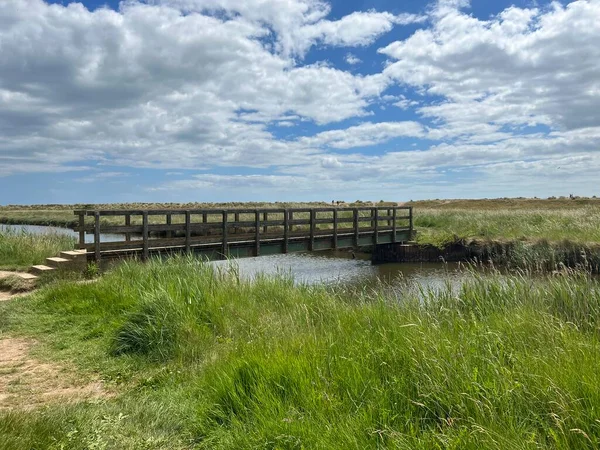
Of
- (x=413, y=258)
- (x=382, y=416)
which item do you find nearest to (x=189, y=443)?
(x=382, y=416)

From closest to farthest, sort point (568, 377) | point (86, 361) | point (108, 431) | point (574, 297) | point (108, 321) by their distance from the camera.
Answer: point (568, 377), point (108, 431), point (86, 361), point (574, 297), point (108, 321)

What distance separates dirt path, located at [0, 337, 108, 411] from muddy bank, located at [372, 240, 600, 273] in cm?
1543

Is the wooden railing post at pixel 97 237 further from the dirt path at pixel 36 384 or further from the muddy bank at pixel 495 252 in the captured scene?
the muddy bank at pixel 495 252

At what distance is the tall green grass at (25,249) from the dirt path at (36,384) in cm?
766

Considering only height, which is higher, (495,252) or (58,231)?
(58,231)

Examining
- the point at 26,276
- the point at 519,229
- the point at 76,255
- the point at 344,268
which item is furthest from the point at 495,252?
the point at 26,276

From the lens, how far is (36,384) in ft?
16.4

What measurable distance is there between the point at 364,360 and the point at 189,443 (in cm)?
167

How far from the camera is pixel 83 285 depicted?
8.84 m

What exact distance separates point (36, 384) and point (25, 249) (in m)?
10.4

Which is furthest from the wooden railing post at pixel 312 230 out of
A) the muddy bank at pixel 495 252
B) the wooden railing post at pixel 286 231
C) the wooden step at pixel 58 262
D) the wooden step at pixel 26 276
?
the wooden step at pixel 26 276

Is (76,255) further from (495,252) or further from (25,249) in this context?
(495,252)

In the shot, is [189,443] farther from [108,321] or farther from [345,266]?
[345,266]

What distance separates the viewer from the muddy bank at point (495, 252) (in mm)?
18000
